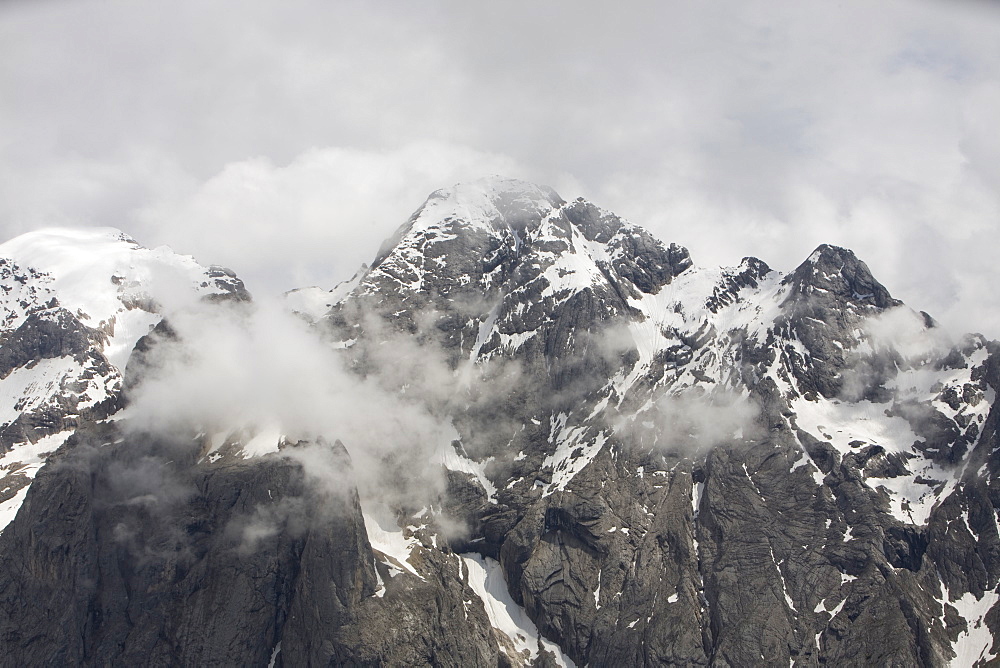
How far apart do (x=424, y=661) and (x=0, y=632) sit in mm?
104336

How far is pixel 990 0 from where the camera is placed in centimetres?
6469

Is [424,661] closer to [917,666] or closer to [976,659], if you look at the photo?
[917,666]

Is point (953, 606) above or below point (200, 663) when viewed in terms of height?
above

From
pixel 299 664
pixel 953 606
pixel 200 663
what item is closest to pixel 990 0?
pixel 953 606

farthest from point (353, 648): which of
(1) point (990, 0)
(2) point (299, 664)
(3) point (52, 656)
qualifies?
(1) point (990, 0)

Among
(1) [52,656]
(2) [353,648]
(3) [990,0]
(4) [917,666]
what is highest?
(3) [990,0]

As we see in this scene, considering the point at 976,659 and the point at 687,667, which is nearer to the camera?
the point at 976,659

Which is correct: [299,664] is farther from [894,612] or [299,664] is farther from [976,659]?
[976,659]

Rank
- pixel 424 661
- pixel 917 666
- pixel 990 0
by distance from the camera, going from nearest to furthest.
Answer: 1. pixel 990 0
2. pixel 917 666
3. pixel 424 661

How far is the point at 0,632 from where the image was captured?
198875 millimetres

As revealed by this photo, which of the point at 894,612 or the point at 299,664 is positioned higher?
the point at 894,612

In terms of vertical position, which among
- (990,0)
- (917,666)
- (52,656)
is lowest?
(52,656)

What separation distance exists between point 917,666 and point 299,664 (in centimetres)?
14491

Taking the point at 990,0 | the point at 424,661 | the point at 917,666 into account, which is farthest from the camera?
the point at 424,661
